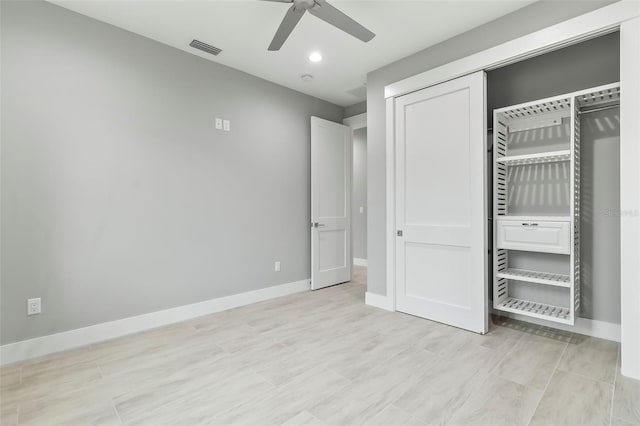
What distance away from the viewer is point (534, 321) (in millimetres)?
2941

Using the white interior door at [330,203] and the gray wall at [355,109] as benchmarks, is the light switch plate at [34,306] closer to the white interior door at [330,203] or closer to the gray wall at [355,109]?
the white interior door at [330,203]

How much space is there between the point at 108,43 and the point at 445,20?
2.93 meters

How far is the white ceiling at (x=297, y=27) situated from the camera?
96.3 inches

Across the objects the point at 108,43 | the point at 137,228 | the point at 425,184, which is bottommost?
the point at 137,228

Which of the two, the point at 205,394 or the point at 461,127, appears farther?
the point at 461,127

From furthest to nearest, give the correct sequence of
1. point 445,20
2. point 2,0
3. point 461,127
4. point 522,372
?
point 461,127 → point 445,20 → point 2,0 → point 522,372

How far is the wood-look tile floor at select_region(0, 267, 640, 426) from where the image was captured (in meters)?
1.66

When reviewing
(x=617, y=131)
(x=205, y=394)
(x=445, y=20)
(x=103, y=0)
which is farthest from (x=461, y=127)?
(x=103, y=0)

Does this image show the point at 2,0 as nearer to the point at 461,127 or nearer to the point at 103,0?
the point at 103,0

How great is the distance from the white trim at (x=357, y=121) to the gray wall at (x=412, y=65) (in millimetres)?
1071

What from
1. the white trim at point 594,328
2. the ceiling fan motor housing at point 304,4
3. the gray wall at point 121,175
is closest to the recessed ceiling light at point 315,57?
the gray wall at point 121,175

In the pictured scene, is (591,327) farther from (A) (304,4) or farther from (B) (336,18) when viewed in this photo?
(A) (304,4)

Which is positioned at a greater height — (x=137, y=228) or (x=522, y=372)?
(x=137, y=228)

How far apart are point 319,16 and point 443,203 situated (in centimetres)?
194
